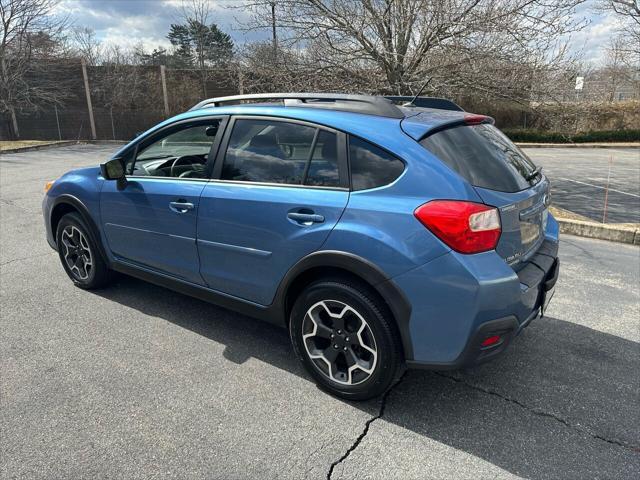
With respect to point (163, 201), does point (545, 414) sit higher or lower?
lower

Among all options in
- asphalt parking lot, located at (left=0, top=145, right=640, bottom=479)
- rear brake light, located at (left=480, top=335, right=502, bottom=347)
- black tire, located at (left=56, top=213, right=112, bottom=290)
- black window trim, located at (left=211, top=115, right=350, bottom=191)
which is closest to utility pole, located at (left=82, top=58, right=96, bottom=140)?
black tire, located at (left=56, top=213, right=112, bottom=290)

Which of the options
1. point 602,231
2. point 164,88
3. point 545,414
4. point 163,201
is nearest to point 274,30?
point 163,201

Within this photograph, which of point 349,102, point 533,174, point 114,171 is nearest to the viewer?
point 349,102

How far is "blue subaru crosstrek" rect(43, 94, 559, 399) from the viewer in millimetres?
2303

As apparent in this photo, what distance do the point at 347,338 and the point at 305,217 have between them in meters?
0.74

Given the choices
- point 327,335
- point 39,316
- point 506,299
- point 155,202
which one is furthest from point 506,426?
point 39,316

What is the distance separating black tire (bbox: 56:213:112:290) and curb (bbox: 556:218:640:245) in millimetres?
6124

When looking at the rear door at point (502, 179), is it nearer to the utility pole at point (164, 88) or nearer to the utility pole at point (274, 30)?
the utility pole at point (274, 30)

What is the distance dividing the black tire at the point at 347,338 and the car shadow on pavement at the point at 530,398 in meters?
0.19

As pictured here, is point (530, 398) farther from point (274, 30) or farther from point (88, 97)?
point (88, 97)

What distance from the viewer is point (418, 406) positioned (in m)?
2.71

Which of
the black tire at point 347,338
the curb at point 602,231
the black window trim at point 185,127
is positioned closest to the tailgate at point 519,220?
the black tire at point 347,338

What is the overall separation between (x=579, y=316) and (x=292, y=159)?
112 inches

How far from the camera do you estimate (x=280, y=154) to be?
2908 millimetres
